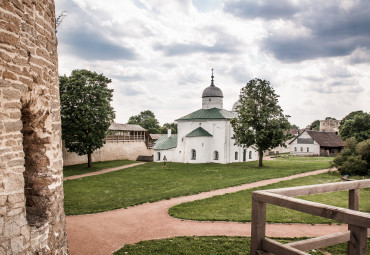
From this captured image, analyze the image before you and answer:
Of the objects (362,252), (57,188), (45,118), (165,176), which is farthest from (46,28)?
(165,176)

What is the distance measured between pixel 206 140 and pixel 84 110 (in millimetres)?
16338

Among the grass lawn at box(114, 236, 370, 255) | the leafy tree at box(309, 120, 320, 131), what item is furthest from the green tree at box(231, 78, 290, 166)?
the leafy tree at box(309, 120, 320, 131)

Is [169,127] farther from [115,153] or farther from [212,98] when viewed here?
[115,153]

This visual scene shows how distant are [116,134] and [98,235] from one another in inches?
1333

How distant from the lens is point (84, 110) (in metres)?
28.1

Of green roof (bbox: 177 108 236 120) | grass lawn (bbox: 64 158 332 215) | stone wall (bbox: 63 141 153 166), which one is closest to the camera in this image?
grass lawn (bbox: 64 158 332 215)

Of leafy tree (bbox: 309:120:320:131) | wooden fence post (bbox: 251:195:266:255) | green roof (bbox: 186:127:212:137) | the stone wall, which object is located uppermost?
leafy tree (bbox: 309:120:320:131)

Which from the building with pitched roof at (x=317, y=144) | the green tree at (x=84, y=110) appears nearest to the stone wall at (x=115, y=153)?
the green tree at (x=84, y=110)

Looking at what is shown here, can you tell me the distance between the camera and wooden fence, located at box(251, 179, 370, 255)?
3174mm

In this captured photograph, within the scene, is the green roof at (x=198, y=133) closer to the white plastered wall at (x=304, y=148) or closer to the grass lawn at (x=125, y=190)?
the grass lawn at (x=125, y=190)

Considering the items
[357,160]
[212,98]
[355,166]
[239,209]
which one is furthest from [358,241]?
[212,98]

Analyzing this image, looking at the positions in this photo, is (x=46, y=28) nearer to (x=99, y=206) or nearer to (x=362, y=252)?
Answer: (x=362, y=252)

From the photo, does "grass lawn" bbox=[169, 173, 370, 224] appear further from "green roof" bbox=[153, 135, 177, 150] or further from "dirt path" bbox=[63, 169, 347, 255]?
"green roof" bbox=[153, 135, 177, 150]

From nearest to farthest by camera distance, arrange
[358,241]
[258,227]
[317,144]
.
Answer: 1. [358,241]
2. [258,227]
3. [317,144]
